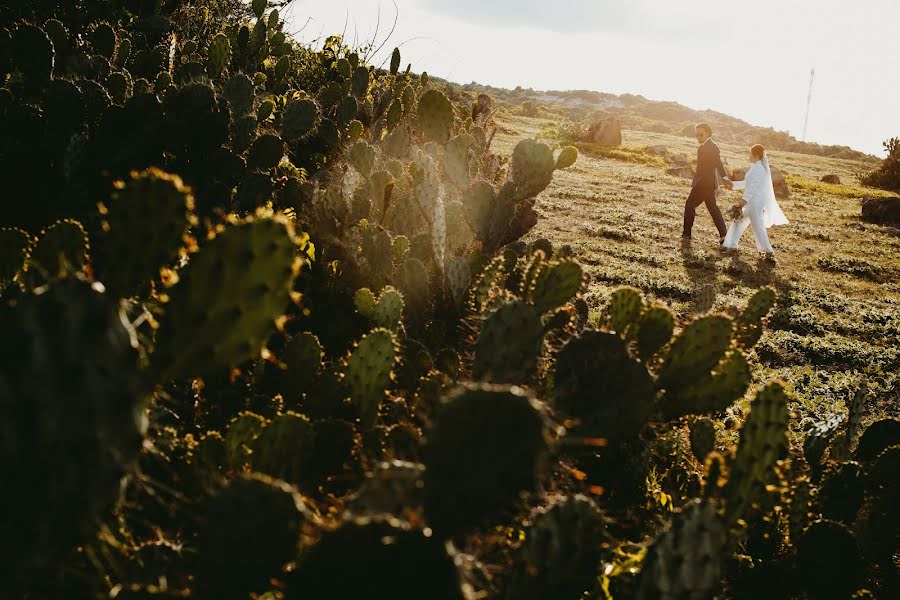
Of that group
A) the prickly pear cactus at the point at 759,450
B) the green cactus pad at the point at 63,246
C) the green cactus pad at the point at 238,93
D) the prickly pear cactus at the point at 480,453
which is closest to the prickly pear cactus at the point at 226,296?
the prickly pear cactus at the point at 480,453

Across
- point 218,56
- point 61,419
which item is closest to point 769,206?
point 218,56

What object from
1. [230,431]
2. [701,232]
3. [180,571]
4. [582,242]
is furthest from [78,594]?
[701,232]

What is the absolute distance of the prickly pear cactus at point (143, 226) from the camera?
4.22 ft

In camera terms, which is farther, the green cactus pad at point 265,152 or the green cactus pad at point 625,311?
the green cactus pad at point 265,152

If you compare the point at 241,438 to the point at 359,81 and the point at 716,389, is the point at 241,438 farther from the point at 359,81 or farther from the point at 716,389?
the point at 359,81

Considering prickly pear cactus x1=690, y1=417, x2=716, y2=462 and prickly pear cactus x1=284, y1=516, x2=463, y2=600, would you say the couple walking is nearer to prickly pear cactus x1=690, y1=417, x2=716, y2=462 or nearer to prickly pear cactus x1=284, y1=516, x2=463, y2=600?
prickly pear cactus x1=690, y1=417, x2=716, y2=462

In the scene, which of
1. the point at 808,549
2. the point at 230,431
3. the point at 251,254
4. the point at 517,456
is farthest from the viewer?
the point at 808,549

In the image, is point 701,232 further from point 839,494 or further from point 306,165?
point 839,494

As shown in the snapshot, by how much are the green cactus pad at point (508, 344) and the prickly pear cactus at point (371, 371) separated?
11.7 inches

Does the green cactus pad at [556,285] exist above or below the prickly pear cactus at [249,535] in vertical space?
above

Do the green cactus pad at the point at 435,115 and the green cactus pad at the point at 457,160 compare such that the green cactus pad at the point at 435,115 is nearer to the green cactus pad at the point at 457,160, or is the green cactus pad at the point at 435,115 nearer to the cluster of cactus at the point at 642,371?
the green cactus pad at the point at 457,160

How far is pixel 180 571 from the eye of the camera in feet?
4.50

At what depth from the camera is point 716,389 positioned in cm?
245

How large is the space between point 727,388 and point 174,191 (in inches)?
81.0
